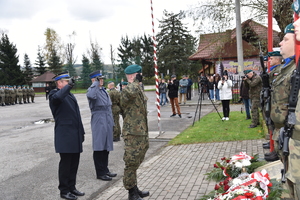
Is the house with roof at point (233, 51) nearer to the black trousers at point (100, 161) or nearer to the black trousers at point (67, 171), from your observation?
the black trousers at point (100, 161)

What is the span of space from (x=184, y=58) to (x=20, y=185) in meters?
48.3

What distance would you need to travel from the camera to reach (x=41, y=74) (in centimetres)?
6556

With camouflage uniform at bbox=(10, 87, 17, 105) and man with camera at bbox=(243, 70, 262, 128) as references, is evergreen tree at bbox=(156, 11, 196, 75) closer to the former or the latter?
camouflage uniform at bbox=(10, 87, 17, 105)

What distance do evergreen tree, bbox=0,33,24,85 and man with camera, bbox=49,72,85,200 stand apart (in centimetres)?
5333

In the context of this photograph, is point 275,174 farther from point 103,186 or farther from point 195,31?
point 195,31

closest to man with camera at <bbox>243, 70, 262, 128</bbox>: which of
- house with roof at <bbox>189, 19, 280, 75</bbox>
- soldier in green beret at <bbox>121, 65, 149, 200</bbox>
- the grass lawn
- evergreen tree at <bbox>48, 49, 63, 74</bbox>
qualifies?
the grass lawn

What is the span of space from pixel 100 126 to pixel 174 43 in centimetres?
4770

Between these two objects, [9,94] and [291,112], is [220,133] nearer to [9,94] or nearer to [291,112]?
[291,112]

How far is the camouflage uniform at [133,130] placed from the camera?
14.8 feet

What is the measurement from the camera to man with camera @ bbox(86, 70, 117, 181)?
18.9 ft

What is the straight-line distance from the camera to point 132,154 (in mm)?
4500

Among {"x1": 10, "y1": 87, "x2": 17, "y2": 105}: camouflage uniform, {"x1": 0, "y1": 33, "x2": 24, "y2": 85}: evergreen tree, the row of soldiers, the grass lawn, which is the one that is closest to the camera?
the grass lawn

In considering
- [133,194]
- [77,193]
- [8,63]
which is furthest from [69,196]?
[8,63]

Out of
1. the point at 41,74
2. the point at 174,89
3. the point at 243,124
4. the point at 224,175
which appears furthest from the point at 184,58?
the point at 224,175
